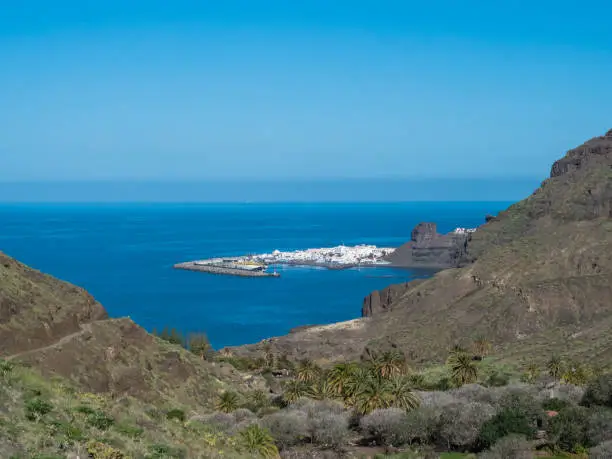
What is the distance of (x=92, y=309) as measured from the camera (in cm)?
5369

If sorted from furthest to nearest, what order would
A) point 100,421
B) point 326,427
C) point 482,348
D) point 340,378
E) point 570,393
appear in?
point 482,348
point 340,378
point 570,393
point 326,427
point 100,421

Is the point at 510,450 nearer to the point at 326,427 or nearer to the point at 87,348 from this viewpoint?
the point at 326,427

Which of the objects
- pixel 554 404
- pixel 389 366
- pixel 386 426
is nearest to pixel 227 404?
pixel 386 426

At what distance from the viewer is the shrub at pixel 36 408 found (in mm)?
19469

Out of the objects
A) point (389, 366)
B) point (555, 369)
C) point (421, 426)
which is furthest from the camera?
point (389, 366)

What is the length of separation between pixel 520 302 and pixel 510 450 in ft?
222

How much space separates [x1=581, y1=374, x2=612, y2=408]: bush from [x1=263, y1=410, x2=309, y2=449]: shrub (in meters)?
16.4

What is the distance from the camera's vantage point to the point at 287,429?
126ft

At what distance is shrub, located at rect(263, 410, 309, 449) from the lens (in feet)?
124

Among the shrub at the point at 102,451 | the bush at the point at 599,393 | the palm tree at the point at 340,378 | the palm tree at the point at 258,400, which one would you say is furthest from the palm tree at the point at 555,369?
the shrub at the point at 102,451

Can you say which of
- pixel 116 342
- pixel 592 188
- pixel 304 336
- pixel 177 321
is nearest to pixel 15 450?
pixel 116 342

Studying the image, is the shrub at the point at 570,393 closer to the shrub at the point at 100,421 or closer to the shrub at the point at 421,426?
the shrub at the point at 421,426

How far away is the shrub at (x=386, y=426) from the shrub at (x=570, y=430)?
24.4 ft

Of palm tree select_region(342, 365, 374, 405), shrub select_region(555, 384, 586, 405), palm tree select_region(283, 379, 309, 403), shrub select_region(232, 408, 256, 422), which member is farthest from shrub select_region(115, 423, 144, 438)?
shrub select_region(555, 384, 586, 405)
